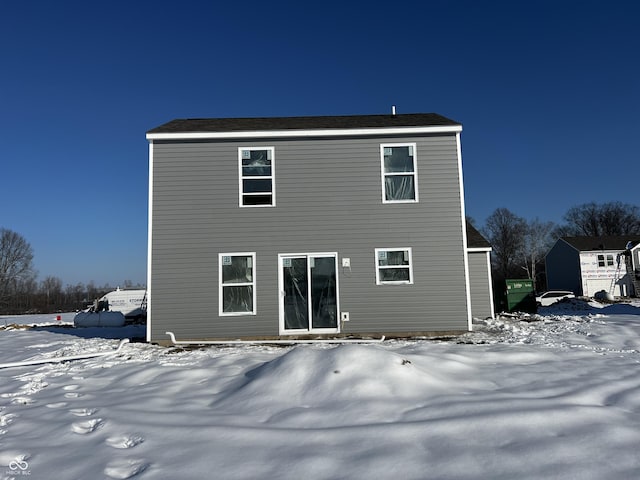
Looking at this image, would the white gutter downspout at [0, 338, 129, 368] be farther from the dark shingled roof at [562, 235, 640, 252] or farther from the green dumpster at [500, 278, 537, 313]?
the dark shingled roof at [562, 235, 640, 252]

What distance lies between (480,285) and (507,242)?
54.5m

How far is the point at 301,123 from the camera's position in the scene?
36.6ft

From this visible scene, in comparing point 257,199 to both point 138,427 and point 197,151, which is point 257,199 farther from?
point 138,427

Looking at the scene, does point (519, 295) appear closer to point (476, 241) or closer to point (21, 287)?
point (476, 241)

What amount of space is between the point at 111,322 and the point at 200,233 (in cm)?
938

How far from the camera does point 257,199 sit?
410 inches

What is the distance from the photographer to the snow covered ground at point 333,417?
10.1ft

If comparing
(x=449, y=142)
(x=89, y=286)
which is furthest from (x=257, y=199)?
(x=89, y=286)

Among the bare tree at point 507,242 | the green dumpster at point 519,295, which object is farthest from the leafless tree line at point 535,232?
the green dumpster at point 519,295

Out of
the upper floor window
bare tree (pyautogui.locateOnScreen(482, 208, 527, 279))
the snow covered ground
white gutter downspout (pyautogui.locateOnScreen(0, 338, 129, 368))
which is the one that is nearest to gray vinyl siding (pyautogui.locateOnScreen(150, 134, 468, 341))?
white gutter downspout (pyautogui.locateOnScreen(0, 338, 129, 368))

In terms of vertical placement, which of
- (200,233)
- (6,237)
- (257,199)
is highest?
(6,237)

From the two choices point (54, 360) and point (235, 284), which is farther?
point (235, 284)

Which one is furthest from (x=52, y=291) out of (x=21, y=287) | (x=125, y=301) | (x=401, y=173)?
(x=401, y=173)

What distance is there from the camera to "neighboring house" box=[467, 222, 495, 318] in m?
14.0
